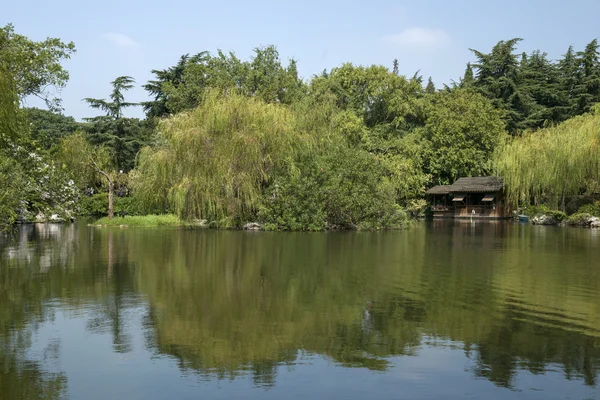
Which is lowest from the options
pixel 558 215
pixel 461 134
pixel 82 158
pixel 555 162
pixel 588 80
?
pixel 558 215

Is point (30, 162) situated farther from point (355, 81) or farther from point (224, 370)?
point (355, 81)

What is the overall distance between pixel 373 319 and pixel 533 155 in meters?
34.6

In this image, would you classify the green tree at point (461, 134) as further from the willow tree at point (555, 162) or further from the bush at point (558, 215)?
the bush at point (558, 215)

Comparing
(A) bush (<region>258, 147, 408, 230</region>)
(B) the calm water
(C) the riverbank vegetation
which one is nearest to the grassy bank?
(C) the riverbank vegetation

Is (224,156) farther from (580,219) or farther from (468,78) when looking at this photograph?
(468,78)

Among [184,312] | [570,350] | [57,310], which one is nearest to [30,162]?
[57,310]

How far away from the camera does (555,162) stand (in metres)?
37.8

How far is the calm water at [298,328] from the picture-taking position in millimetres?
6098

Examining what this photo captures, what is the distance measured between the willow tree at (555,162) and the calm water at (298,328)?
2238 centimetres

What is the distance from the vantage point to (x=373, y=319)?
902cm

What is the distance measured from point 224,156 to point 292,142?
3.74 meters

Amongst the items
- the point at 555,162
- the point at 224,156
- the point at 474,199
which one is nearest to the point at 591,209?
the point at 555,162

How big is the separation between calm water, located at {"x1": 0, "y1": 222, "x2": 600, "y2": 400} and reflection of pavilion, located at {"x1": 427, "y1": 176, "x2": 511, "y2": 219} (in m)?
31.9

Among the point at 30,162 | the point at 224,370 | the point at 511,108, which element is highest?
the point at 511,108
